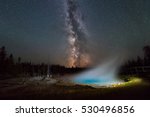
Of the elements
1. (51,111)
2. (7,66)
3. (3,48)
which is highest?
(3,48)

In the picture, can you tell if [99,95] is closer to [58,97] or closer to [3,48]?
[58,97]

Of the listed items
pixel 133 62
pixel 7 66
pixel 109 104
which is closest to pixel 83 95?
pixel 109 104

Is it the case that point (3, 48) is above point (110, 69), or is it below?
above

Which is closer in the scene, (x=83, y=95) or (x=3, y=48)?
(x=83, y=95)

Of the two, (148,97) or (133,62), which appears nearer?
(148,97)

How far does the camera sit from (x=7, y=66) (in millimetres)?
50688

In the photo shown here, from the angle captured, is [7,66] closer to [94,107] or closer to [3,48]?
[3,48]

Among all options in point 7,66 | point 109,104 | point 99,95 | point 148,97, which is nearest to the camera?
point 109,104

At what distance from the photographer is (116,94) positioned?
11.0m

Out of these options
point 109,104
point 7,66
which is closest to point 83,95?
point 109,104

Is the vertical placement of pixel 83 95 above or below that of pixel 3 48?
below

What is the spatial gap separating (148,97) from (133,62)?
66849 mm

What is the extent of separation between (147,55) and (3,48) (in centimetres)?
3936

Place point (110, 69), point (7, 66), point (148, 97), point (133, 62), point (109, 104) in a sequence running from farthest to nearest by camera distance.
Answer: point (133, 62)
point (7, 66)
point (110, 69)
point (148, 97)
point (109, 104)
